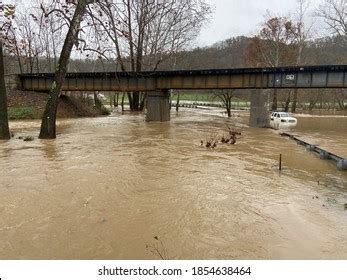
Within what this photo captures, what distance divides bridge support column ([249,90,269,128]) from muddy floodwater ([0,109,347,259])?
1751 cm

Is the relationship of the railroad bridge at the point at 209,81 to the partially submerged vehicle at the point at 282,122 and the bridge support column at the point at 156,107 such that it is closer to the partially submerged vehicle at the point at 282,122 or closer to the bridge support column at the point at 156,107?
the bridge support column at the point at 156,107

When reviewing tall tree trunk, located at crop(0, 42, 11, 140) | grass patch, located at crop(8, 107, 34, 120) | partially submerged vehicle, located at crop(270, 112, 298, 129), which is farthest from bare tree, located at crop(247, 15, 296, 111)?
tall tree trunk, located at crop(0, 42, 11, 140)

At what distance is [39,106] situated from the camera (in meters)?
36.6

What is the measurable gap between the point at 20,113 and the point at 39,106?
11.3ft

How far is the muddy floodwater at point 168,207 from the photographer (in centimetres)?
574

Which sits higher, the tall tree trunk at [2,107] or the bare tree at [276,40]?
the bare tree at [276,40]

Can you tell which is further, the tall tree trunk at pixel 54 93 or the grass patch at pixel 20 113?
the grass patch at pixel 20 113

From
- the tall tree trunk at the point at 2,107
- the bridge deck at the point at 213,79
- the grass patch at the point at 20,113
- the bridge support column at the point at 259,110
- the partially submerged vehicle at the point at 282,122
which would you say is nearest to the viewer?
the tall tree trunk at the point at 2,107

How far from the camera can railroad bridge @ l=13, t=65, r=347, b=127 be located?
29656 millimetres

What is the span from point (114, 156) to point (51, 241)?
835 centimetres

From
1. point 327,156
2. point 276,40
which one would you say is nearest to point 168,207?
point 327,156

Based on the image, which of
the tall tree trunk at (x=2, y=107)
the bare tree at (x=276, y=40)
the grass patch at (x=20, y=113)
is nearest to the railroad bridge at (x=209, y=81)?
the grass patch at (x=20, y=113)

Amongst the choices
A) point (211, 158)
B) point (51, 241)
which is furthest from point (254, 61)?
point (51, 241)

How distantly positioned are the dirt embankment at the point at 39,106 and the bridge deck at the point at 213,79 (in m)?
1.54
